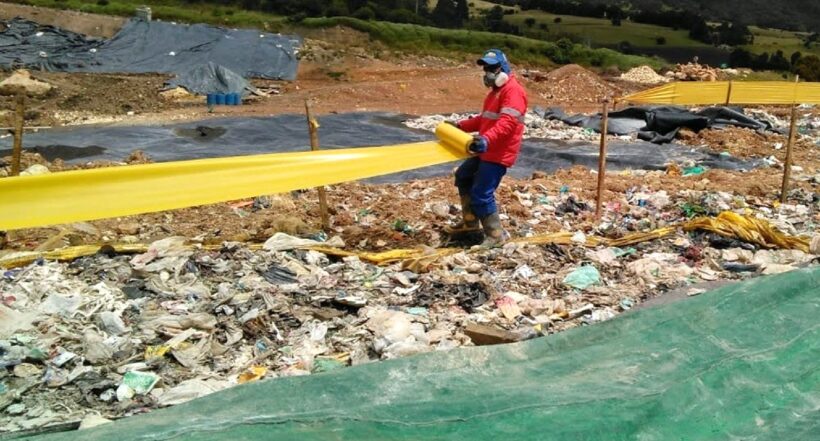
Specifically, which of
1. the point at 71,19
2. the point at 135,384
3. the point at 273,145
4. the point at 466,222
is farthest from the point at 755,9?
the point at 135,384

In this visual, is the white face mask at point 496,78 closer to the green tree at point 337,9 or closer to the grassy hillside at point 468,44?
the grassy hillside at point 468,44

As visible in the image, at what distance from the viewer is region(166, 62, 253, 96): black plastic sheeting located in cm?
1969

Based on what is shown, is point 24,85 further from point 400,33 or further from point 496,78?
point 496,78

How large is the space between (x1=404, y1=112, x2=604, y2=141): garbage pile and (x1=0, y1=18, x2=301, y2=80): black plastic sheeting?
7.85m

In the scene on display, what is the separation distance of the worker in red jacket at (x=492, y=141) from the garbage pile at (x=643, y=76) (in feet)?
72.0

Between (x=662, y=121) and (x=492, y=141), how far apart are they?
9573mm

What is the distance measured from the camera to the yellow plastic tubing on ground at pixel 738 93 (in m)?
12.5

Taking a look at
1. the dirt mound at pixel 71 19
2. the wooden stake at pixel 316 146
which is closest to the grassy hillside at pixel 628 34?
the dirt mound at pixel 71 19

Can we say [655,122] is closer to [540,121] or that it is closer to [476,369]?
[540,121]

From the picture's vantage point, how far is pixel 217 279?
551 cm

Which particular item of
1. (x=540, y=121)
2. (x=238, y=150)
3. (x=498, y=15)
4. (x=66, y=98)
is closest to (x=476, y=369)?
(x=238, y=150)

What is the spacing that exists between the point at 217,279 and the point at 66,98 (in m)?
13.7

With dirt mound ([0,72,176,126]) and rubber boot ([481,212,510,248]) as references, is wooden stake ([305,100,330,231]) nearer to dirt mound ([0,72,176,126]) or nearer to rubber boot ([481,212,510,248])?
rubber boot ([481,212,510,248])

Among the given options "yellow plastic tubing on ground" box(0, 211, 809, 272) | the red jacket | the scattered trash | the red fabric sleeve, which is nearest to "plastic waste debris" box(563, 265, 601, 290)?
"yellow plastic tubing on ground" box(0, 211, 809, 272)
